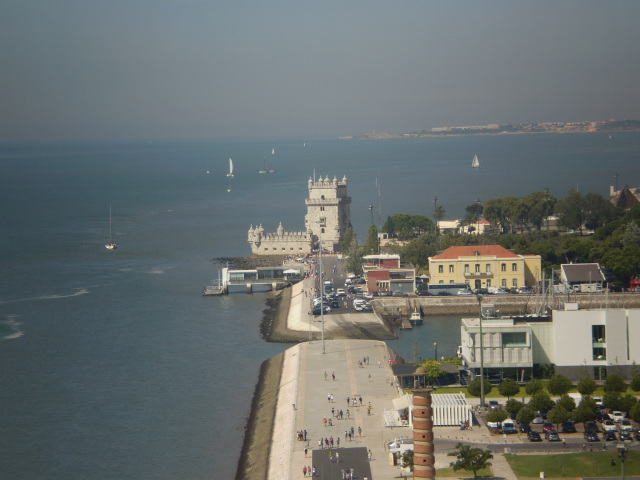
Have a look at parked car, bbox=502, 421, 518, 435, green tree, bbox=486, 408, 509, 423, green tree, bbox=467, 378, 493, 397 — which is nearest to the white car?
parked car, bbox=502, 421, 518, 435

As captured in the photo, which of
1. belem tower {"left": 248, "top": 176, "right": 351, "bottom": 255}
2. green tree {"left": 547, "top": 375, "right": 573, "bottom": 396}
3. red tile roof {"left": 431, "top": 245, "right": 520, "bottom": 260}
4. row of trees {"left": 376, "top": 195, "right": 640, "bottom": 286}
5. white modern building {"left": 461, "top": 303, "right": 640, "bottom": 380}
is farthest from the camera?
belem tower {"left": 248, "top": 176, "right": 351, "bottom": 255}

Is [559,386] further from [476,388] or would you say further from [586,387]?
[476,388]

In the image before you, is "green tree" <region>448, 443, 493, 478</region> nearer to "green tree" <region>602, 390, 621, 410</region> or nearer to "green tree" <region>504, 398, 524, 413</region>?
"green tree" <region>504, 398, 524, 413</region>

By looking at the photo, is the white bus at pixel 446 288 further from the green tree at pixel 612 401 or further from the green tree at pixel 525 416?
the green tree at pixel 525 416

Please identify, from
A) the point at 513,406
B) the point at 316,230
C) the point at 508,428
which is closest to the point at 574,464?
the point at 508,428

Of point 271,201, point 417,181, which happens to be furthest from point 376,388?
point 417,181

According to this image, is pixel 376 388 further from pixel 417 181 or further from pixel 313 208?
pixel 417 181

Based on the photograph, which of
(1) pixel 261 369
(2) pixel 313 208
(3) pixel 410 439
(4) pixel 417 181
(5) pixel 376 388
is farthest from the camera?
(4) pixel 417 181
